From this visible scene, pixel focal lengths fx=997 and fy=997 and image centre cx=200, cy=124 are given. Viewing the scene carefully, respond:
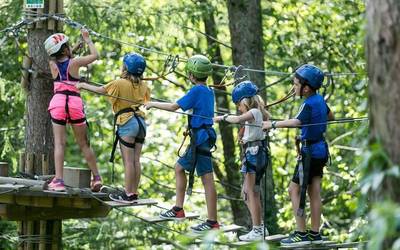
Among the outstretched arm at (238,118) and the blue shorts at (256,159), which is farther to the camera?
the blue shorts at (256,159)

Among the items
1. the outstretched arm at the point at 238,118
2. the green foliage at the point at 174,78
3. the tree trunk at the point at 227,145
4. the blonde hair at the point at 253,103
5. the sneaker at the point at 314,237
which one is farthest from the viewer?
the tree trunk at the point at 227,145

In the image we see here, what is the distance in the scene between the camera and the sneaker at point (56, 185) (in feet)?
25.7

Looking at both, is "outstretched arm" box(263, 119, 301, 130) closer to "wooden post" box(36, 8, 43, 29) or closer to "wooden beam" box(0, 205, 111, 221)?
"wooden beam" box(0, 205, 111, 221)

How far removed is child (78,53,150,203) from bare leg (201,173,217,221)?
58 centimetres

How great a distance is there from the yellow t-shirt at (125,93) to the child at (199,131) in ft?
0.84

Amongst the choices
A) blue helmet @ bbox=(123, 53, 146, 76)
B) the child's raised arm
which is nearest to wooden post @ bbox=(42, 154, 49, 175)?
the child's raised arm

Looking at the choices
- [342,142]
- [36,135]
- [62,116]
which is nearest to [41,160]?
[36,135]

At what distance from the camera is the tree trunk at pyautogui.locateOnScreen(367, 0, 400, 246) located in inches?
167

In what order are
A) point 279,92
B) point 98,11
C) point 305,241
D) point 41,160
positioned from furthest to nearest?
point 279,92
point 98,11
point 41,160
point 305,241

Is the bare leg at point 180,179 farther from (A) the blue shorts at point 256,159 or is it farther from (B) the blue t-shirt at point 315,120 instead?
(B) the blue t-shirt at point 315,120

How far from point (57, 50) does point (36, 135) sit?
3.53ft

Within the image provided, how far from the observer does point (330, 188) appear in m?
14.5

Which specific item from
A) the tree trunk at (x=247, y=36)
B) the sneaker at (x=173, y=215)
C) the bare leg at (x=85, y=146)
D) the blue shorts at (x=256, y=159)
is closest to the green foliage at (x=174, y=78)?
the tree trunk at (x=247, y=36)

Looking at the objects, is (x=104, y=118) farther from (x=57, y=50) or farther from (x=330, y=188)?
(x=57, y=50)
